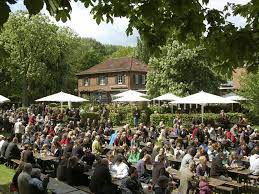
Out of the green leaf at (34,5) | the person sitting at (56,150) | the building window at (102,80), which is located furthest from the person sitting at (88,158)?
the building window at (102,80)

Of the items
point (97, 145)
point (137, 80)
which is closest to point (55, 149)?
point (97, 145)

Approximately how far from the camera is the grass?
514 inches

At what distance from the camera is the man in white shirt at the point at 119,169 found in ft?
40.5

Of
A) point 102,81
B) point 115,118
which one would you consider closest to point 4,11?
point 115,118

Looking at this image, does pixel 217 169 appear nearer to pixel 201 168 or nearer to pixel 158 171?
pixel 201 168

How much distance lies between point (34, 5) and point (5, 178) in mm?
12282

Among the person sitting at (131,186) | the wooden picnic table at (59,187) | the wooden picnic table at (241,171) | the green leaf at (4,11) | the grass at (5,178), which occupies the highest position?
the green leaf at (4,11)

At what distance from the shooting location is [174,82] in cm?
3822

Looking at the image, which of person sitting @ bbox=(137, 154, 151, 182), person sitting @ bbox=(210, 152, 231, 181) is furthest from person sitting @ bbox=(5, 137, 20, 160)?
person sitting @ bbox=(210, 152, 231, 181)

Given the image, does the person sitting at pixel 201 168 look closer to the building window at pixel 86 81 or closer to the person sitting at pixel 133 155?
the person sitting at pixel 133 155

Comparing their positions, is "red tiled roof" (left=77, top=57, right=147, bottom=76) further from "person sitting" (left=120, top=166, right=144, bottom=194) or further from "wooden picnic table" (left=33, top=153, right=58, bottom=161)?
"person sitting" (left=120, top=166, right=144, bottom=194)

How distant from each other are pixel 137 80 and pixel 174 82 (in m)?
21.5

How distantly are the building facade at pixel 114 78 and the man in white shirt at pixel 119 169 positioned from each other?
4552cm

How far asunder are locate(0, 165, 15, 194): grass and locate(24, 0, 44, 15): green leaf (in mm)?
9689
